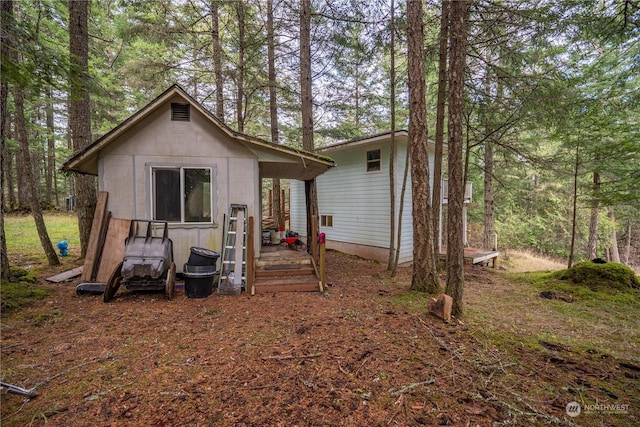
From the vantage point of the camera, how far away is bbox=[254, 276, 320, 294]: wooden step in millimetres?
5590

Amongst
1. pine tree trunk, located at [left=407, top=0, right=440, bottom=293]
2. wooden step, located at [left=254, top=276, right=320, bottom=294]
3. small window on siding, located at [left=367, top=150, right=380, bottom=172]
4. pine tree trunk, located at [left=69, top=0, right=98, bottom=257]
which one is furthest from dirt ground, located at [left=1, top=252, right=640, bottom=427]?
small window on siding, located at [left=367, top=150, right=380, bottom=172]

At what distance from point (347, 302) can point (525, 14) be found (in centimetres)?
688

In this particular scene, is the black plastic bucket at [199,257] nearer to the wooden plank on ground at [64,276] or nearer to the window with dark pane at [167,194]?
the window with dark pane at [167,194]

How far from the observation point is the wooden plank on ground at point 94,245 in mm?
5504

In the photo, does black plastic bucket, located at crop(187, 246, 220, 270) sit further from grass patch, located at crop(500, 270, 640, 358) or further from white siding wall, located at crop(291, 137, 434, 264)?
white siding wall, located at crop(291, 137, 434, 264)

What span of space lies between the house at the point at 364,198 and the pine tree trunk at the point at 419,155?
3582 millimetres

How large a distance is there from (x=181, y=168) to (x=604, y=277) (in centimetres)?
1065

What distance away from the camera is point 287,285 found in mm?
5676

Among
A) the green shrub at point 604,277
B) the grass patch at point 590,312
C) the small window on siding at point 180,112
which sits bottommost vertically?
the grass patch at point 590,312

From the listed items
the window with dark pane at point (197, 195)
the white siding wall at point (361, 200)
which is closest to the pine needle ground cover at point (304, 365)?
the window with dark pane at point (197, 195)

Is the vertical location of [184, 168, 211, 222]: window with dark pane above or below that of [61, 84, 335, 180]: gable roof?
below

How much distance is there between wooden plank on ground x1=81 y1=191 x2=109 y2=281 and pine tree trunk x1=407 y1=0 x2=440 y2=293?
6.65 meters

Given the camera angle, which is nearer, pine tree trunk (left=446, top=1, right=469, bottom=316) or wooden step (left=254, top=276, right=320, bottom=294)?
pine tree trunk (left=446, top=1, right=469, bottom=316)

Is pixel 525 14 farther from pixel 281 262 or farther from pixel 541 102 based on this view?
pixel 281 262
